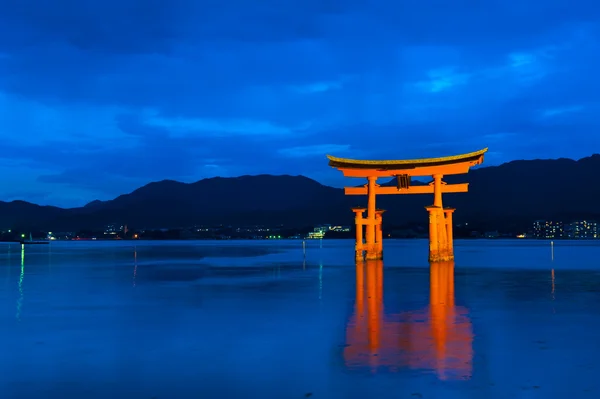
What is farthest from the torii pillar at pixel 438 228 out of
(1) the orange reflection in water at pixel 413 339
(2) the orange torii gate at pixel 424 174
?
(1) the orange reflection in water at pixel 413 339

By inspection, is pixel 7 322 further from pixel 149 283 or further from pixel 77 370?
pixel 149 283

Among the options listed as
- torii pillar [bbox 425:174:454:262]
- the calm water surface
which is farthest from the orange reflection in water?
torii pillar [bbox 425:174:454:262]

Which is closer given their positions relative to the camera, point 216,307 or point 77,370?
point 77,370

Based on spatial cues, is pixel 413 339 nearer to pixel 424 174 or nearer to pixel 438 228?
pixel 438 228

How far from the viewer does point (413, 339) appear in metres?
12.0

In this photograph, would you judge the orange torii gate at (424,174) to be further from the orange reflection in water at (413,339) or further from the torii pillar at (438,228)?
the orange reflection in water at (413,339)

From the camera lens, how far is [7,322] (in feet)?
51.2

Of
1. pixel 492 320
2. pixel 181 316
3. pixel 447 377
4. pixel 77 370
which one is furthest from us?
pixel 181 316

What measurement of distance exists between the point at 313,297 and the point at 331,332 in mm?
7988

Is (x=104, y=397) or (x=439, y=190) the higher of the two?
(x=439, y=190)

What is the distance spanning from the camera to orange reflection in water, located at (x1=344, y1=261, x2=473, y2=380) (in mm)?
9711

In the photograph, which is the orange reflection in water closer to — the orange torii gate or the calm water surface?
the calm water surface

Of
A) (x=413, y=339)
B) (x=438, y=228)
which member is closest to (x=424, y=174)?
(x=438, y=228)

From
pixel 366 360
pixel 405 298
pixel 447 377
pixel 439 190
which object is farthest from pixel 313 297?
pixel 439 190
